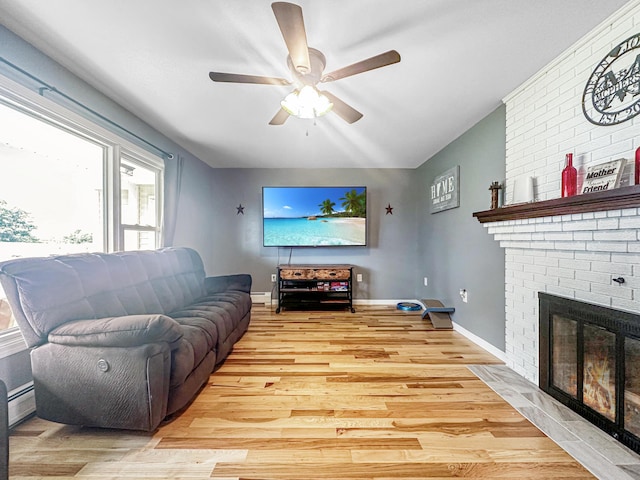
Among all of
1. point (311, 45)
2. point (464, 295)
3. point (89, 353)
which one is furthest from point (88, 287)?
point (464, 295)

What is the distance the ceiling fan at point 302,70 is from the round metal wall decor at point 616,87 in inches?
48.9

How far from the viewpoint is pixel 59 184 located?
78.0 inches

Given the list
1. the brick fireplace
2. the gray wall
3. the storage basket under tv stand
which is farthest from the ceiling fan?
the storage basket under tv stand

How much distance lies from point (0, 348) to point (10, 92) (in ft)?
4.94

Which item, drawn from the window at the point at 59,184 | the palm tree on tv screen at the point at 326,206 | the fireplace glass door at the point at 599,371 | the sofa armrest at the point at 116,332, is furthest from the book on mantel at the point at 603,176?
the window at the point at 59,184

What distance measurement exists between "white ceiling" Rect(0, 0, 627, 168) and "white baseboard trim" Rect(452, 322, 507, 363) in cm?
225

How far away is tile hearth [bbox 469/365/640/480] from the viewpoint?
1.24 metres

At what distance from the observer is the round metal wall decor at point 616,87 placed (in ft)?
4.49

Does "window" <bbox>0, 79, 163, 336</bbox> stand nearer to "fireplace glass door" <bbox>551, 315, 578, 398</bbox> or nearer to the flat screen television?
the flat screen television

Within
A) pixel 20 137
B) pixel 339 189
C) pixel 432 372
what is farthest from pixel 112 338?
pixel 339 189

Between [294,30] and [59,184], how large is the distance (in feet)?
6.86

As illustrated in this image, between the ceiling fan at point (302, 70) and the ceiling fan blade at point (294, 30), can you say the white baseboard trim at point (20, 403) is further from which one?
the ceiling fan blade at point (294, 30)

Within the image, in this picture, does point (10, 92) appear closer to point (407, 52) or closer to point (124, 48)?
point (124, 48)

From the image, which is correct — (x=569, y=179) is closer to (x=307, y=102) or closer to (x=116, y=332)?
(x=307, y=102)
